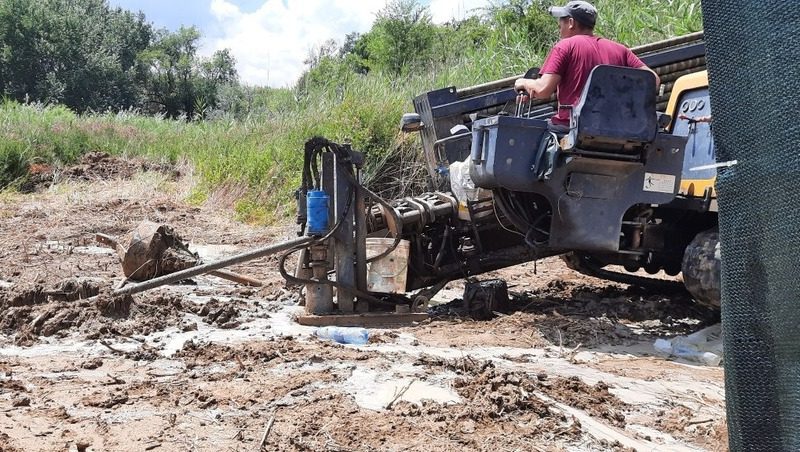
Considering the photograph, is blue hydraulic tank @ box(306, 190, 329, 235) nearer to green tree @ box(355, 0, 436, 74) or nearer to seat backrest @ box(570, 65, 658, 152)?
seat backrest @ box(570, 65, 658, 152)

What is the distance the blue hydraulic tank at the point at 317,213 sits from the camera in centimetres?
588

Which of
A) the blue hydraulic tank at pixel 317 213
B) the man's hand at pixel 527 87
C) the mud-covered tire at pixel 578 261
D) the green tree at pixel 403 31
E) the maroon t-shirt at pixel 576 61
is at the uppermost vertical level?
the green tree at pixel 403 31

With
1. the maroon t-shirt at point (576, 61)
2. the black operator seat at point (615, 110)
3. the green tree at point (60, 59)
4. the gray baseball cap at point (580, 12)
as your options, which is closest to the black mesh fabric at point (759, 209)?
the black operator seat at point (615, 110)

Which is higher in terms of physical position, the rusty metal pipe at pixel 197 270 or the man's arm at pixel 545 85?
the man's arm at pixel 545 85

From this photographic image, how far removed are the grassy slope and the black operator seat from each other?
6.40 metres

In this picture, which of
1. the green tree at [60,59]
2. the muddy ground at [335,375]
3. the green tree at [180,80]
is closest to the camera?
the muddy ground at [335,375]

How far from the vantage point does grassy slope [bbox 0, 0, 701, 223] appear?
12.4 m

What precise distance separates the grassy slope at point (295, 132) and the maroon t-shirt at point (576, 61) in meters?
5.97

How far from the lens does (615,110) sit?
5.08 m

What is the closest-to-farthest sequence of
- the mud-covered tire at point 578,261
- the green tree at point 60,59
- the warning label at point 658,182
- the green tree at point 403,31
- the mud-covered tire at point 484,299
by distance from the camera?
the warning label at point 658,182 → the mud-covered tire at point 484,299 → the mud-covered tire at point 578,261 → the green tree at point 403,31 → the green tree at point 60,59

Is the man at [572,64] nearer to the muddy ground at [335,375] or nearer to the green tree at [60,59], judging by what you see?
the muddy ground at [335,375]

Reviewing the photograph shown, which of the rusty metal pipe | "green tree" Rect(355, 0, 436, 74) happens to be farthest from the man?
"green tree" Rect(355, 0, 436, 74)

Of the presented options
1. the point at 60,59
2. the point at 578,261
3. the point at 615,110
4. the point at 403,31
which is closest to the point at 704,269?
the point at 615,110

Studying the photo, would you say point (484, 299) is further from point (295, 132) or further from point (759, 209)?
point (295, 132)
